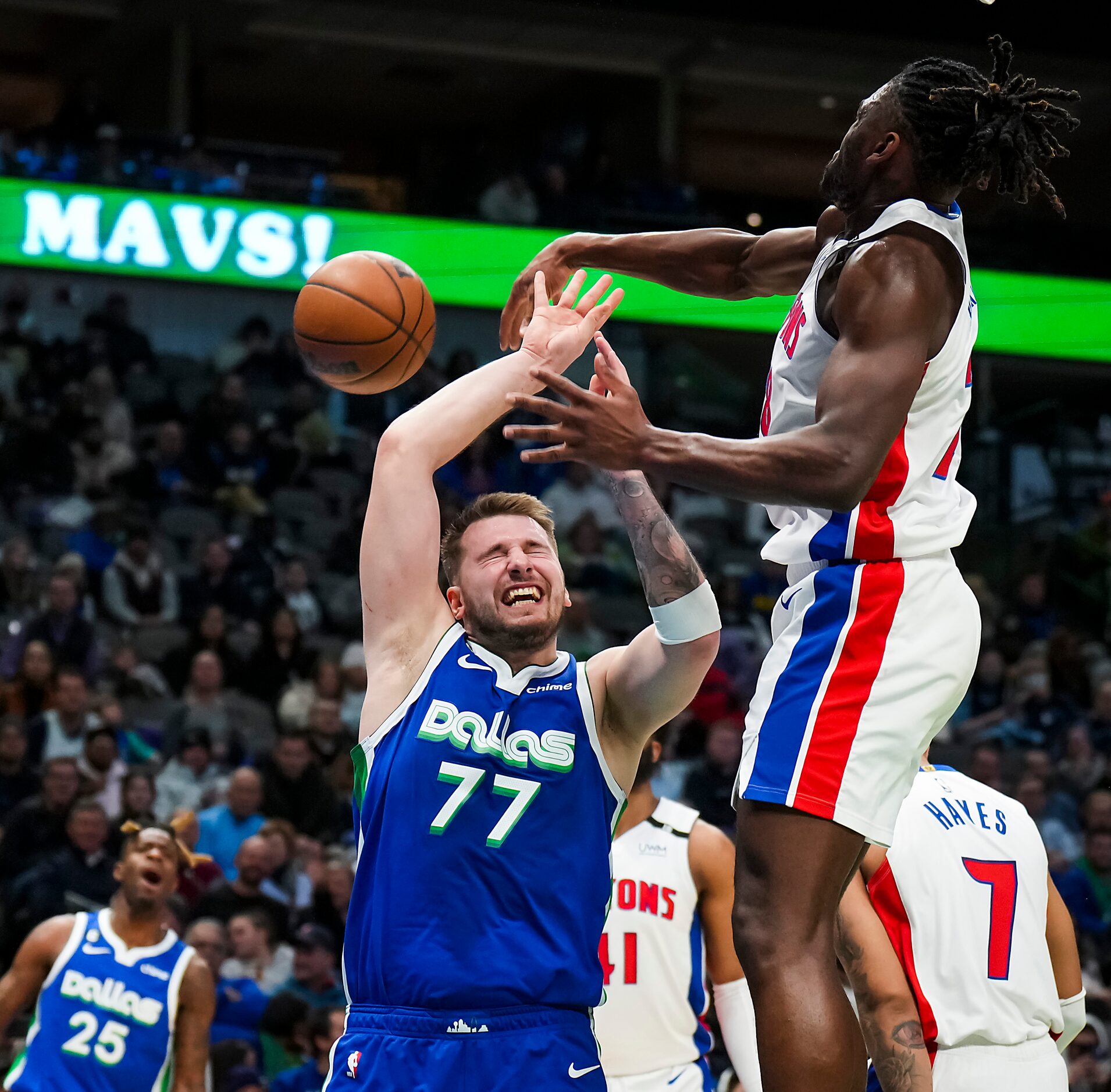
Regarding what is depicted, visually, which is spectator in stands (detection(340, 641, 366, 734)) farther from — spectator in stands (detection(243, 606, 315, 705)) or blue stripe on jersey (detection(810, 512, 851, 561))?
blue stripe on jersey (detection(810, 512, 851, 561))

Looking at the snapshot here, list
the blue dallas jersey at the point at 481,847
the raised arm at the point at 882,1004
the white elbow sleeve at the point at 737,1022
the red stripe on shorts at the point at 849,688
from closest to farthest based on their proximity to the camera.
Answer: the red stripe on shorts at the point at 849,688 < the blue dallas jersey at the point at 481,847 < the raised arm at the point at 882,1004 < the white elbow sleeve at the point at 737,1022

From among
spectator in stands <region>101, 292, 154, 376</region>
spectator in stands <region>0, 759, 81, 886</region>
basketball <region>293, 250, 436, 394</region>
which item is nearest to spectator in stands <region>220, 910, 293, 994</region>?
spectator in stands <region>0, 759, 81, 886</region>

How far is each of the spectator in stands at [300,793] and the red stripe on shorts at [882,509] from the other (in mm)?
Answer: 7639

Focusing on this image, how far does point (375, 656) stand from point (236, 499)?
10.8 metres

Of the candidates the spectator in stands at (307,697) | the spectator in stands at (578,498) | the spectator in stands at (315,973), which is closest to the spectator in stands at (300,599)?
the spectator in stands at (307,697)

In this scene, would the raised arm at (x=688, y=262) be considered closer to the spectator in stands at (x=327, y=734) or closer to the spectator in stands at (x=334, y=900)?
the spectator in stands at (x=334, y=900)

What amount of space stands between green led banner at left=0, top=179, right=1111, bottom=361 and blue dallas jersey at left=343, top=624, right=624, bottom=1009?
10.8 meters

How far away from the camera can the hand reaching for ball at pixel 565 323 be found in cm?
389

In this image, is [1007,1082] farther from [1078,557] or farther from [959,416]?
[1078,557]

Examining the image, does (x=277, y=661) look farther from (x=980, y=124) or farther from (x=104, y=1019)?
(x=980, y=124)

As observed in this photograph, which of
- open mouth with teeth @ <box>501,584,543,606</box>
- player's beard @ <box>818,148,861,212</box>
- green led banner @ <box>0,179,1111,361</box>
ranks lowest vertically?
open mouth with teeth @ <box>501,584,543,606</box>

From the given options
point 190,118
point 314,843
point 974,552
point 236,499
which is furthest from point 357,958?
point 190,118

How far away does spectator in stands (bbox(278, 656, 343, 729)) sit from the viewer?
11430 millimetres

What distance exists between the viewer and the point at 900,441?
326cm
